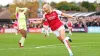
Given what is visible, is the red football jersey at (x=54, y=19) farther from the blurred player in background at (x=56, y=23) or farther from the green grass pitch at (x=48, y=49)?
the green grass pitch at (x=48, y=49)

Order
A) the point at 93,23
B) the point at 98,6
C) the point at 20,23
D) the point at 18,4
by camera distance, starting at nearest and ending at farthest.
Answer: the point at 20,23
the point at 93,23
the point at 18,4
the point at 98,6

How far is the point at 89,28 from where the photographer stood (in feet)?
201

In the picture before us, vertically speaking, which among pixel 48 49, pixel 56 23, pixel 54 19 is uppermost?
pixel 54 19

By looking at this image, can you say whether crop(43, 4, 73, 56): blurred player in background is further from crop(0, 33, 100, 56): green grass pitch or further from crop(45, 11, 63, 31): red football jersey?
crop(0, 33, 100, 56): green grass pitch

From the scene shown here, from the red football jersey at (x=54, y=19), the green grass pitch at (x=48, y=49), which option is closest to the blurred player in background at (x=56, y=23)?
the red football jersey at (x=54, y=19)

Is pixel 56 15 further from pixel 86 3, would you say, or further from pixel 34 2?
pixel 86 3

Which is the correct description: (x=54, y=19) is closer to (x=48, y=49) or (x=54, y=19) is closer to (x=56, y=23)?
(x=56, y=23)

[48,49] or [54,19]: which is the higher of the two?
[54,19]

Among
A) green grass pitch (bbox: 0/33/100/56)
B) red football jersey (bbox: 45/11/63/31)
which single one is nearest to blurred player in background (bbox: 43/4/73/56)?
red football jersey (bbox: 45/11/63/31)

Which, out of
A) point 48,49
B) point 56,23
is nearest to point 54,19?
point 56,23

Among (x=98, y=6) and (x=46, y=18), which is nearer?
(x=46, y=18)

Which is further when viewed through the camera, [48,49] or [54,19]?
[48,49]

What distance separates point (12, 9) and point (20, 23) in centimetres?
9421

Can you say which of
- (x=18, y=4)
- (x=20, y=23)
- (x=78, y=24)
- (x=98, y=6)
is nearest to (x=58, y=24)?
(x=20, y=23)
